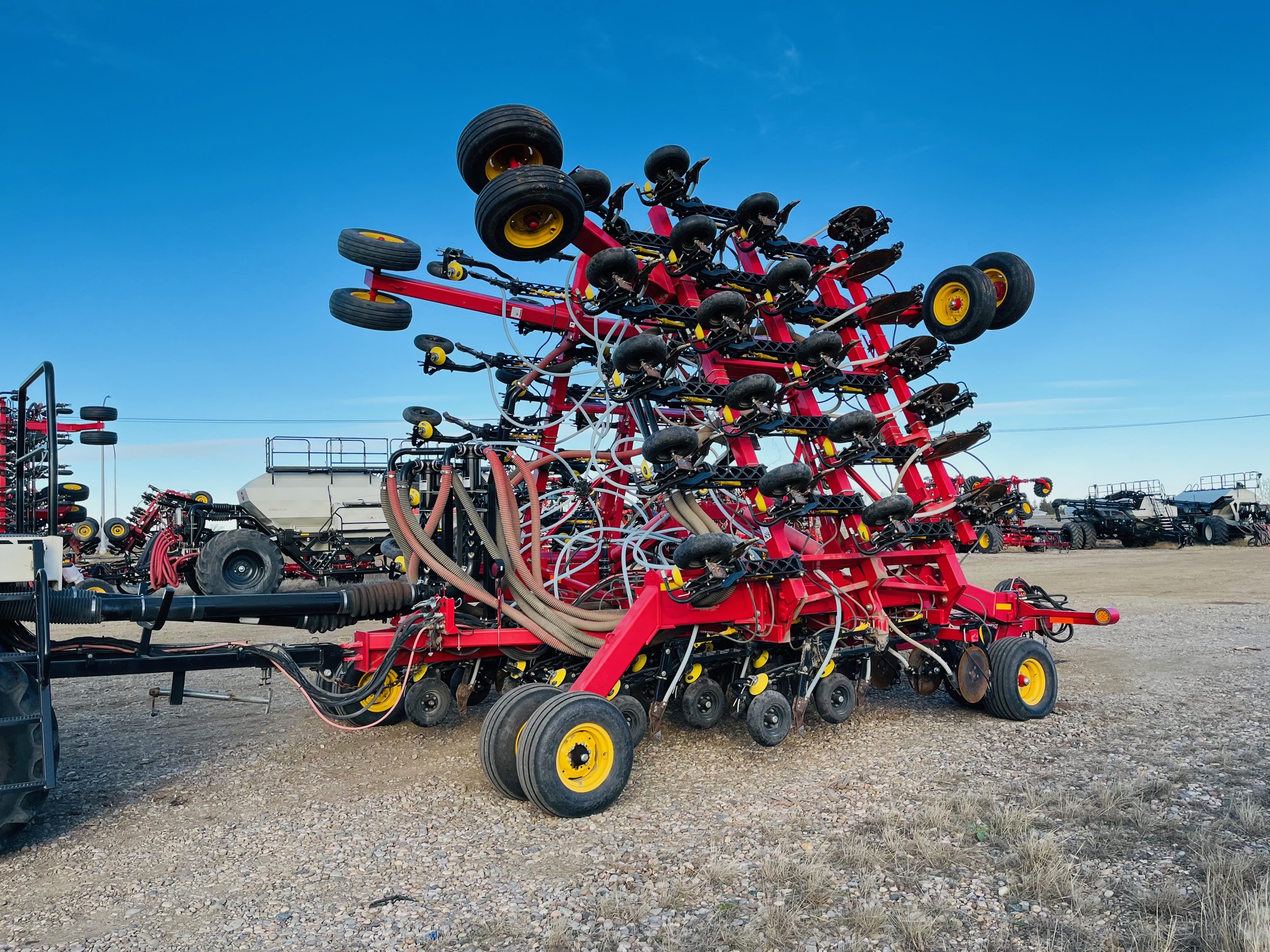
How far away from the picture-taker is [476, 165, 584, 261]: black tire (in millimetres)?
5336

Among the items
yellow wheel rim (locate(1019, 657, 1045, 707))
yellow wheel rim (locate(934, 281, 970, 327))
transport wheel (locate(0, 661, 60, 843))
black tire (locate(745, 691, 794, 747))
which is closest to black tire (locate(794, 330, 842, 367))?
yellow wheel rim (locate(934, 281, 970, 327))

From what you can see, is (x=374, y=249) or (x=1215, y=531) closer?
(x=374, y=249)

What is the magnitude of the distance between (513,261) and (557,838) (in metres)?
3.77

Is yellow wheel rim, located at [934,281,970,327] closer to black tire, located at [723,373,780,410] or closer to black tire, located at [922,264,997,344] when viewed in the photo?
black tire, located at [922,264,997,344]

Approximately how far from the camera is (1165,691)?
759 cm

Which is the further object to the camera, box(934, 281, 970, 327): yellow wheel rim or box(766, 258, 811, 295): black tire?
box(934, 281, 970, 327): yellow wheel rim

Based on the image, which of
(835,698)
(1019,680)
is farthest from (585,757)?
(1019,680)

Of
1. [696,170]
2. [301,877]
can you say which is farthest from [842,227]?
[301,877]

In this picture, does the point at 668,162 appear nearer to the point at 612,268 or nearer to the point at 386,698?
the point at 612,268

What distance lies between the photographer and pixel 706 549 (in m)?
5.20

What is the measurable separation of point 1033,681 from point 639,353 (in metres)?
4.09

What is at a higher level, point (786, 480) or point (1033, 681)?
point (786, 480)

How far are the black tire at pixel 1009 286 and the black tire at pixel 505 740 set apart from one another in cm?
492

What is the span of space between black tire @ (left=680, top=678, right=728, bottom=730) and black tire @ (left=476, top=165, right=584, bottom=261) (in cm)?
319
